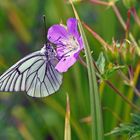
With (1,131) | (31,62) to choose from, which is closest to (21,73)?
(31,62)

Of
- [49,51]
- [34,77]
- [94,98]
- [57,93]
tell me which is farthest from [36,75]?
[57,93]

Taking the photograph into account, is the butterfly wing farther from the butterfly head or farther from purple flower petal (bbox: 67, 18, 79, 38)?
purple flower petal (bbox: 67, 18, 79, 38)

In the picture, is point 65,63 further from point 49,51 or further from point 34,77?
point 34,77

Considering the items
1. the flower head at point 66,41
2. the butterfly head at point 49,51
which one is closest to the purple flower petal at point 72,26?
the flower head at point 66,41

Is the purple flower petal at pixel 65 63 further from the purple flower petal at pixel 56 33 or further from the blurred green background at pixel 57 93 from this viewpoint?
the blurred green background at pixel 57 93

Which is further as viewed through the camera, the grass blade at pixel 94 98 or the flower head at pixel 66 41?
the flower head at pixel 66 41

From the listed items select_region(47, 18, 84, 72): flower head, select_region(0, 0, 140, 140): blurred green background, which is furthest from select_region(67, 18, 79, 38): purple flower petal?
select_region(0, 0, 140, 140): blurred green background
